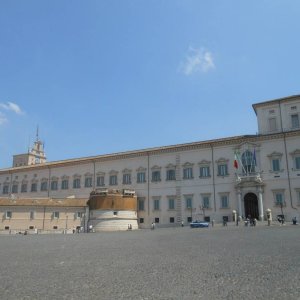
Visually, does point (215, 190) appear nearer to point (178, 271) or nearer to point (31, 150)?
point (178, 271)

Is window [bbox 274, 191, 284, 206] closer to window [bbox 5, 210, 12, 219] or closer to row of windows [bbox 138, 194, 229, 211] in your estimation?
row of windows [bbox 138, 194, 229, 211]

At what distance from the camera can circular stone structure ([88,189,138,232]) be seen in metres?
49.7

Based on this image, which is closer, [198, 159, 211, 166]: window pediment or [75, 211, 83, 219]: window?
[198, 159, 211, 166]: window pediment

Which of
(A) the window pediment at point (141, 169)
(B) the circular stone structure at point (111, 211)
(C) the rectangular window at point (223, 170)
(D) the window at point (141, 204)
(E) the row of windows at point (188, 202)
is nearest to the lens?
(E) the row of windows at point (188, 202)

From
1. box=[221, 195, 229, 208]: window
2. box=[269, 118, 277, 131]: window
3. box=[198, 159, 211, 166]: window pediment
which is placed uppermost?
box=[269, 118, 277, 131]: window

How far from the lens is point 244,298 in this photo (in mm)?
5793

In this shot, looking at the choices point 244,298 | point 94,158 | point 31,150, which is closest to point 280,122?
point 94,158

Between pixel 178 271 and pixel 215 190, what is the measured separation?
3971 centimetres

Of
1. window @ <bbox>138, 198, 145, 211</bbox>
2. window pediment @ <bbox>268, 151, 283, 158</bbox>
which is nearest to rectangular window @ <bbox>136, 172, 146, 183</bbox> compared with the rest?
window @ <bbox>138, 198, 145, 211</bbox>

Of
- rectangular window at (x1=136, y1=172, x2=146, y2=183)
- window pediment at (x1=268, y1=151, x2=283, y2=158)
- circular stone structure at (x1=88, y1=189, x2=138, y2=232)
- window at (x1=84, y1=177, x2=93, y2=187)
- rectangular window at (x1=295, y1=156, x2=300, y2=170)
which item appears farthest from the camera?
window at (x1=84, y1=177, x2=93, y2=187)

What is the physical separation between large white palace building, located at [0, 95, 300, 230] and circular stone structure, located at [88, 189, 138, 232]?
3.18 ft

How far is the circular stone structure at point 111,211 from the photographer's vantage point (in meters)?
49.7

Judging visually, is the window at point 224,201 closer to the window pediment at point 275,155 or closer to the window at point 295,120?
the window pediment at point 275,155

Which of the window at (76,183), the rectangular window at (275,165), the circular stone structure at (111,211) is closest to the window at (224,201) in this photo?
the rectangular window at (275,165)
